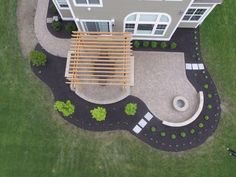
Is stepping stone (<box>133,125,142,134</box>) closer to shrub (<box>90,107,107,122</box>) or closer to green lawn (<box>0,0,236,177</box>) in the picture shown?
green lawn (<box>0,0,236,177</box>)

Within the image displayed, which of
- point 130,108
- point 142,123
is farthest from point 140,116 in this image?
point 130,108

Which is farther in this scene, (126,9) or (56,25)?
(56,25)

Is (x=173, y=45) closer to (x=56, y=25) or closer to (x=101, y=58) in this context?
(x=101, y=58)

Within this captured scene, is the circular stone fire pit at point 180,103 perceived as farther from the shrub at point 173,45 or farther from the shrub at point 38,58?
the shrub at point 38,58

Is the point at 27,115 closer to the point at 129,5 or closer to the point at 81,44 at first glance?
the point at 81,44

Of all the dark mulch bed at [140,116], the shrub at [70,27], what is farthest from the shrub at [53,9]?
the dark mulch bed at [140,116]

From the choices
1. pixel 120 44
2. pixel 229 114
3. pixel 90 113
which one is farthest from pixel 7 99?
pixel 229 114

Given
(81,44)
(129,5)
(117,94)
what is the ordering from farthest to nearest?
(117,94) → (81,44) → (129,5)

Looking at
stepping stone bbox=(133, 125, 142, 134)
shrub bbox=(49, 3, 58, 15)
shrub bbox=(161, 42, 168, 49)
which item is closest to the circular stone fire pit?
stepping stone bbox=(133, 125, 142, 134)
